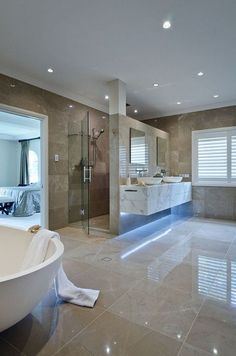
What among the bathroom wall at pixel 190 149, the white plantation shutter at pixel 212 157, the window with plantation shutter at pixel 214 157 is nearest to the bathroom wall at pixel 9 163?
the bathroom wall at pixel 190 149

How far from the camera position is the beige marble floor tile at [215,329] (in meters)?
1.39

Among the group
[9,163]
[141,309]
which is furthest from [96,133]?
[9,163]

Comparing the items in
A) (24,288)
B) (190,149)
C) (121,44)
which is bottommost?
(24,288)

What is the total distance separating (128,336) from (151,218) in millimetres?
3617

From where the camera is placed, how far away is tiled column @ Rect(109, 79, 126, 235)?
3938mm

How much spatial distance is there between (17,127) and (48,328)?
6958 mm

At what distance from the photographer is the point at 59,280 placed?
78.8 inches

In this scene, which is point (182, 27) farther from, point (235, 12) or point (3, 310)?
point (3, 310)

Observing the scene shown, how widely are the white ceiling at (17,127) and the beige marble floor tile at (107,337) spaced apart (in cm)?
495

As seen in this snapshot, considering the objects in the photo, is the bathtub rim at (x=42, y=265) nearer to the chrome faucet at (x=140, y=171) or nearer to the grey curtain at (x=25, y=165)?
the chrome faucet at (x=140, y=171)

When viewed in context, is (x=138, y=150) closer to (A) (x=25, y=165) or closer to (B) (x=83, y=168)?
(B) (x=83, y=168)

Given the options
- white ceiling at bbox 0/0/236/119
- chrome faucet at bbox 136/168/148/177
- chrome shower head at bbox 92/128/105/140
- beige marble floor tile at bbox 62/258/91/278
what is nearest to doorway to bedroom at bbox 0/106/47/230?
chrome shower head at bbox 92/128/105/140

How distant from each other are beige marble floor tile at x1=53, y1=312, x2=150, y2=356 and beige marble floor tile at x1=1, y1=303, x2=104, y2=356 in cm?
6

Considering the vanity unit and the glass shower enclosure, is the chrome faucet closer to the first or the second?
the vanity unit
